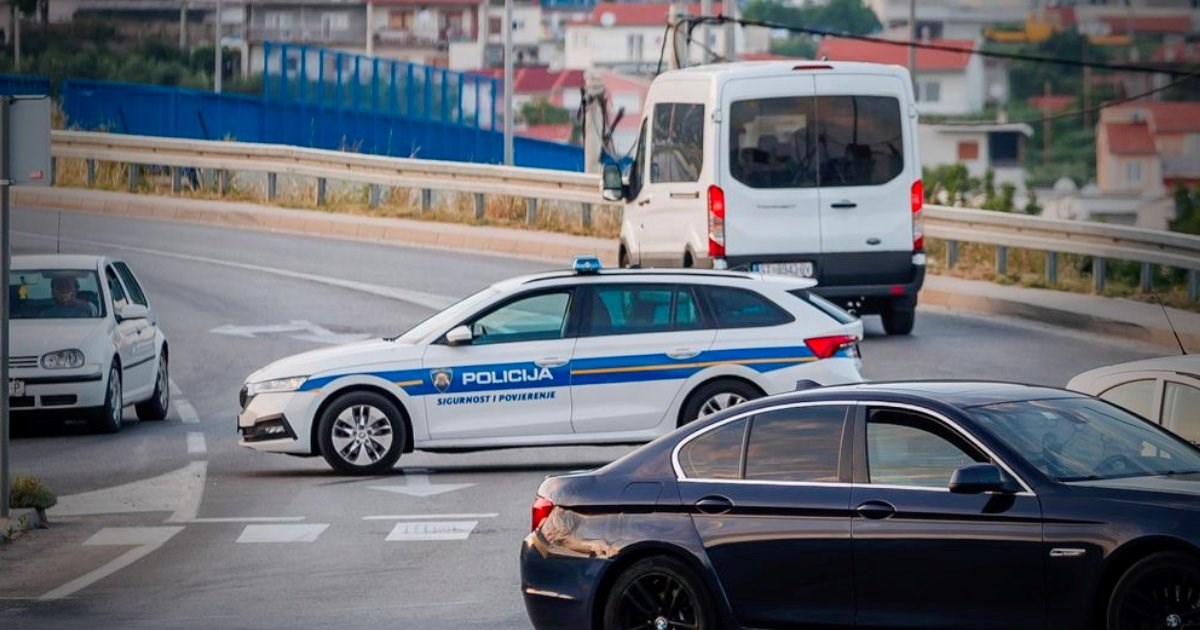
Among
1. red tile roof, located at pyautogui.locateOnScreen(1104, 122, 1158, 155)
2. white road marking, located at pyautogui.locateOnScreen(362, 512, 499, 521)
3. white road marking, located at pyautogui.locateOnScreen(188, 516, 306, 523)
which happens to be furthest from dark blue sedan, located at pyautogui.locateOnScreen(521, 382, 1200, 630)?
red tile roof, located at pyautogui.locateOnScreen(1104, 122, 1158, 155)

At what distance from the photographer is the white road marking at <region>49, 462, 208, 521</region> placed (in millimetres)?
16406

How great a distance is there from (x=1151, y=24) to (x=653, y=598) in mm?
116292

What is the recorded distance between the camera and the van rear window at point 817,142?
2256 cm

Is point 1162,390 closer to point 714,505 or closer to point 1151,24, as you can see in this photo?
point 714,505

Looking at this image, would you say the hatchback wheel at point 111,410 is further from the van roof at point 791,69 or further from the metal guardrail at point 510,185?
the metal guardrail at point 510,185

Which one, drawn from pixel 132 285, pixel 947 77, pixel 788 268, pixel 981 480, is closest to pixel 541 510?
pixel 981 480

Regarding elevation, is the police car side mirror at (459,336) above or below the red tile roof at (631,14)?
below

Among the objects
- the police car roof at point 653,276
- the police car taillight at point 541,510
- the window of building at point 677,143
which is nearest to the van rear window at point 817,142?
the window of building at point 677,143

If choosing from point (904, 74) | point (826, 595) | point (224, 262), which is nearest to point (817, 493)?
point (826, 595)

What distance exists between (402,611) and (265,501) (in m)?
4.93

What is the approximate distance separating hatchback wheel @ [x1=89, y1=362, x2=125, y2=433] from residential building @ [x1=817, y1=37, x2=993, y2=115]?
98429mm

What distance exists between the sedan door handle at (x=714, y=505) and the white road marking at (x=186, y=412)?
12.1 m

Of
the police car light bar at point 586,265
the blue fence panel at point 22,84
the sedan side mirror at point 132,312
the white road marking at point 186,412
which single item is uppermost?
the blue fence panel at point 22,84

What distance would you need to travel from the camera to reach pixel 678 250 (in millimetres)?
23766
